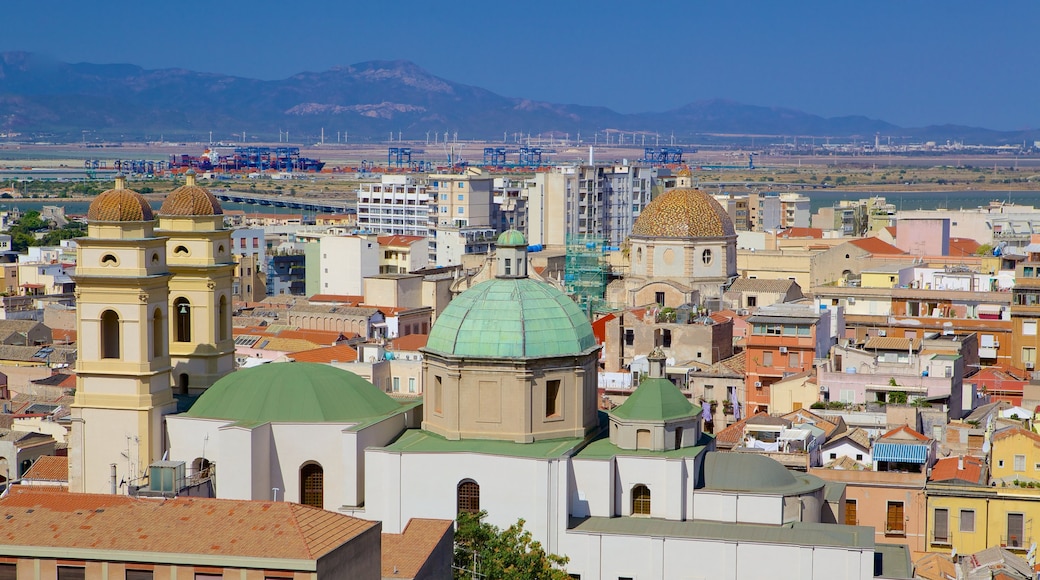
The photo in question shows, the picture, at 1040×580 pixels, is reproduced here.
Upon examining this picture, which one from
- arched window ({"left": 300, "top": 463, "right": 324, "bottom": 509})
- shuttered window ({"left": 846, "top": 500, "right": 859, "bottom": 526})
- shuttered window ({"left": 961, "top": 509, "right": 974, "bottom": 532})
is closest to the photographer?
arched window ({"left": 300, "top": 463, "right": 324, "bottom": 509})

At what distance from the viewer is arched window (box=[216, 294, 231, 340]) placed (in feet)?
94.9

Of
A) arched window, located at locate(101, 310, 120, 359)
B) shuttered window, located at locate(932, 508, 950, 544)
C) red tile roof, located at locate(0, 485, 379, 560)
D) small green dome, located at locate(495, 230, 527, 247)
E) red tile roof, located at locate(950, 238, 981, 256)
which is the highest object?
small green dome, located at locate(495, 230, 527, 247)

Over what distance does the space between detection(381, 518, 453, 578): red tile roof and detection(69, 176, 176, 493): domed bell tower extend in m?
5.63

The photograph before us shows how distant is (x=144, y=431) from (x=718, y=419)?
15978 millimetres

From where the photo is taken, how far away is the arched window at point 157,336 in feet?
86.2

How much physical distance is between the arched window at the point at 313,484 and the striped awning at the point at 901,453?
955 cm

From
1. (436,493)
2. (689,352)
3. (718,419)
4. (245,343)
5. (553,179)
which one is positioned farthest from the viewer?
(553,179)

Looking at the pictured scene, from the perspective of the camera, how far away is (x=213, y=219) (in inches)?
1149

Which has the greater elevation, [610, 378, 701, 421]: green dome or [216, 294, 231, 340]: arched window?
[216, 294, 231, 340]: arched window

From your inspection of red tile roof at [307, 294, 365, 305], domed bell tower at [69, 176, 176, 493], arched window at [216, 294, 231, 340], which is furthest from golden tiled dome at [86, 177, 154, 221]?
red tile roof at [307, 294, 365, 305]

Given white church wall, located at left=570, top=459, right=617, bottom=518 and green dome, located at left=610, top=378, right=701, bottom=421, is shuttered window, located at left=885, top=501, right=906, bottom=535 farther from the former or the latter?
white church wall, located at left=570, top=459, right=617, bottom=518

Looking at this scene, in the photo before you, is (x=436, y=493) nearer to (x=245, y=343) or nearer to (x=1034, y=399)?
(x=1034, y=399)

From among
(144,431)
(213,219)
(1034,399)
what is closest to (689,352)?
(1034,399)

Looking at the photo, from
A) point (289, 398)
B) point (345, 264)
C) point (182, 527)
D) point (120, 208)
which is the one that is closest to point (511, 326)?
point (289, 398)
